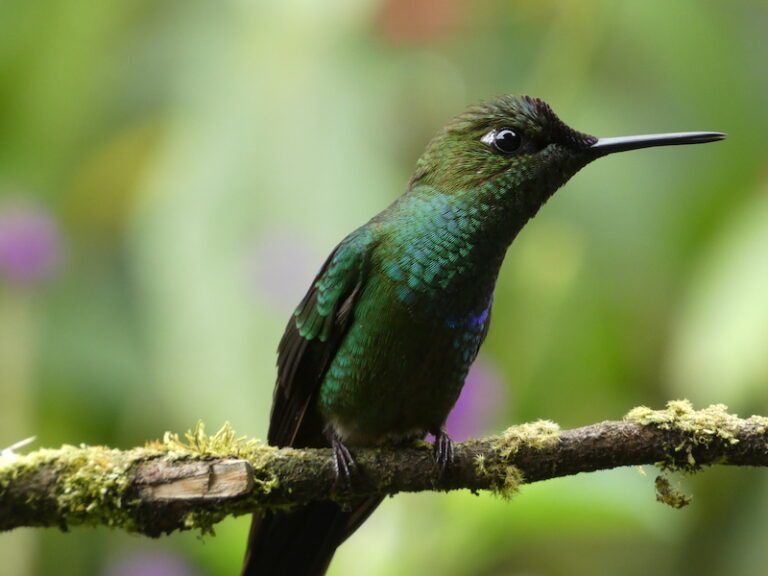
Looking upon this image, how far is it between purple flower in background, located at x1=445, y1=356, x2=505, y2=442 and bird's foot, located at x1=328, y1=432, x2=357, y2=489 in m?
0.75

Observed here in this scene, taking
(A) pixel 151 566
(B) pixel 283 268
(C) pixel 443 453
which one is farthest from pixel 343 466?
(A) pixel 151 566

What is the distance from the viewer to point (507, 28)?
5.46 m

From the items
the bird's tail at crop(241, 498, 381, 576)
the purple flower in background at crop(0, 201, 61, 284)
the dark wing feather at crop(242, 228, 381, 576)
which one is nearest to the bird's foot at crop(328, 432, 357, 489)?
the dark wing feather at crop(242, 228, 381, 576)

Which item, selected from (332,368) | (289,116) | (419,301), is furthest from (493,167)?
Result: (289,116)

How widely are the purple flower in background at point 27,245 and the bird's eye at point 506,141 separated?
202 cm

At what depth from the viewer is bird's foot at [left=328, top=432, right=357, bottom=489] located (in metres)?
2.63

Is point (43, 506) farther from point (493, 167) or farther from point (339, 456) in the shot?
point (493, 167)

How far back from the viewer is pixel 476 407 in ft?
11.9

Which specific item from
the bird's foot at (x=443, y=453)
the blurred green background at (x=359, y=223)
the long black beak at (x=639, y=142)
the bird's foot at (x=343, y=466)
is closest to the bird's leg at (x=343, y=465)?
the bird's foot at (x=343, y=466)

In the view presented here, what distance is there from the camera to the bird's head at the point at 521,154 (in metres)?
3.10

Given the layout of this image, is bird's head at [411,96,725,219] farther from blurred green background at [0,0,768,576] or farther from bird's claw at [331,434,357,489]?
bird's claw at [331,434,357,489]

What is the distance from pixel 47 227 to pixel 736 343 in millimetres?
2797

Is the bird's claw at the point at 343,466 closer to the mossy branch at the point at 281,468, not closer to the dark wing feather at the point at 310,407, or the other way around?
the mossy branch at the point at 281,468

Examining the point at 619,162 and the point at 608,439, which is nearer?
the point at 608,439
